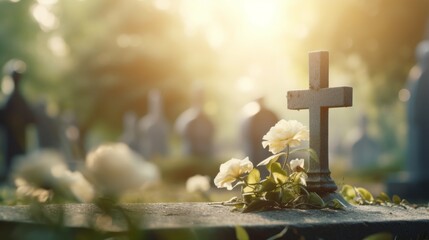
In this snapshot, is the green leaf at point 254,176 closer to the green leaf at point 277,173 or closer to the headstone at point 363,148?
the green leaf at point 277,173

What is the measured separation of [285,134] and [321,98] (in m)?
0.47

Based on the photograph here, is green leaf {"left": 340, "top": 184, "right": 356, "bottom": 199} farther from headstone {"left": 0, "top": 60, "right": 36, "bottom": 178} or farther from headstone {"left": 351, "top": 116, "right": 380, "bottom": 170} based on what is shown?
headstone {"left": 351, "top": 116, "right": 380, "bottom": 170}

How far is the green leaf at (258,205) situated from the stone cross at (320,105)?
1.55 feet

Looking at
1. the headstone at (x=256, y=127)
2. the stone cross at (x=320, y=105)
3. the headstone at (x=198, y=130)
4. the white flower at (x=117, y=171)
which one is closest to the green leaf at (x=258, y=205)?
the stone cross at (x=320, y=105)

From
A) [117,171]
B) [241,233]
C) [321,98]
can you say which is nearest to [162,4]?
[321,98]

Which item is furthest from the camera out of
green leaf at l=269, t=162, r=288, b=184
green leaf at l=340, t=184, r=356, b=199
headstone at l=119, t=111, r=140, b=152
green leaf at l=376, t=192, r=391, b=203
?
headstone at l=119, t=111, r=140, b=152

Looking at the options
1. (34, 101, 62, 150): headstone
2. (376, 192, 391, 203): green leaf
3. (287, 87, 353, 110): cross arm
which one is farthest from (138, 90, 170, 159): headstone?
(287, 87, 353, 110): cross arm

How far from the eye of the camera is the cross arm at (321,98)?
3727 mm

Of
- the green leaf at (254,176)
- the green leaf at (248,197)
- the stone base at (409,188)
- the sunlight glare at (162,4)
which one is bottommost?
the stone base at (409,188)

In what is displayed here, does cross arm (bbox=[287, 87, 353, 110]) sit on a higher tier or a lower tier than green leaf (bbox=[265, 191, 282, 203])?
higher

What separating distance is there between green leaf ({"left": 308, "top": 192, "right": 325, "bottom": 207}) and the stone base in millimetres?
9570

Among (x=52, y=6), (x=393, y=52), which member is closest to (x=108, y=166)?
(x=393, y=52)

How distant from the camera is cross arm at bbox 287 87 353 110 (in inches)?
147

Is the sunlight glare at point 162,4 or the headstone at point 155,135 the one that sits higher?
the sunlight glare at point 162,4
